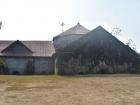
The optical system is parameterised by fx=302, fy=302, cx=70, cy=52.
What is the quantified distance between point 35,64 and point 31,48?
351cm

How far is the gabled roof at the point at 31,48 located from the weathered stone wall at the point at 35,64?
778mm

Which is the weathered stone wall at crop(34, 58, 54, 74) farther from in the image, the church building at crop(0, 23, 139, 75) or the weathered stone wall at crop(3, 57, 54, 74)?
the church building at crop(0, 23, 139, 75)

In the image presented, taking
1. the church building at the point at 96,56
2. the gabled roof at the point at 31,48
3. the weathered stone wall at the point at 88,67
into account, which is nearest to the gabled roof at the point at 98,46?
the church building at the point at 96,56

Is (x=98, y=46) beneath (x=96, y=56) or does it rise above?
above

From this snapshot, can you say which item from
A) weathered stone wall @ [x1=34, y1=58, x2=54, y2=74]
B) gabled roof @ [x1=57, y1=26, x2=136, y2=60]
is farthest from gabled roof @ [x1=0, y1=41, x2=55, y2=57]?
gabled roof @ [x1=57, y1=26, x2=136, y2=60]

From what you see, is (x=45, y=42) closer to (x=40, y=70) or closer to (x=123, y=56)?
(x=40, y=70)

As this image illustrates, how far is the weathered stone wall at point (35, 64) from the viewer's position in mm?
44750

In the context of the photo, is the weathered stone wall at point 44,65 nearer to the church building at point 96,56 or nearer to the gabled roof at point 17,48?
the gabled roof at point 17,48

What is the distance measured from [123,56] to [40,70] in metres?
13.2

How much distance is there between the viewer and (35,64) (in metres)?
45.2

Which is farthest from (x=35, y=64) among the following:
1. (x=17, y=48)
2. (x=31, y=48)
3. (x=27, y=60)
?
(x=17, y=48)

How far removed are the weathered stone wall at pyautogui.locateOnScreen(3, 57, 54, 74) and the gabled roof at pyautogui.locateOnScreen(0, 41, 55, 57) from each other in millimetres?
778

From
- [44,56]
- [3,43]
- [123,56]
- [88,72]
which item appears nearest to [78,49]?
[88,72]

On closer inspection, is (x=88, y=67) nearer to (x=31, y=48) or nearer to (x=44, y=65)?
(x=44, y=65)
